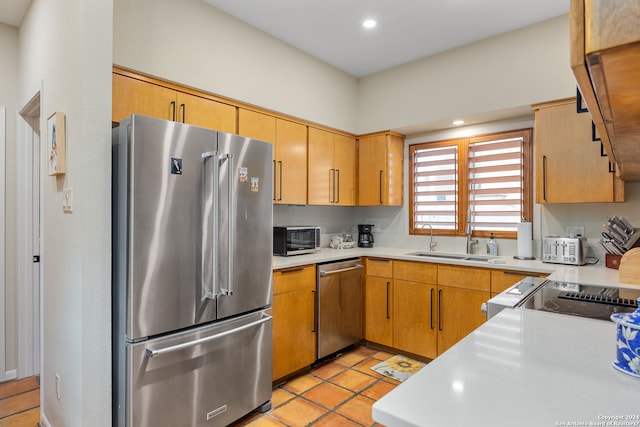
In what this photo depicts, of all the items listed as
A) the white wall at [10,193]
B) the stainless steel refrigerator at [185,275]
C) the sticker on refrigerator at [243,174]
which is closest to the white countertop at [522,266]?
the stainless steel refrigerator at [185,275]

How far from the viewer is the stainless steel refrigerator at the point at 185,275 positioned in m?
1.78

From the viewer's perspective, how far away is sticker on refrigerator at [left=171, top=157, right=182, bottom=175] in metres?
1.89

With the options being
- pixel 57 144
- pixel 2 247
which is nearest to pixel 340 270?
pixel 57 144

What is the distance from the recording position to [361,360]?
3.26 meters

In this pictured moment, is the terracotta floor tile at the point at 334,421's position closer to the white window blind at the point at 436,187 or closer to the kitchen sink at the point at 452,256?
the kitchen sink at the point at 452,256

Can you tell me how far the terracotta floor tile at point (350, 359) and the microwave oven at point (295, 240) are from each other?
100 centimetres

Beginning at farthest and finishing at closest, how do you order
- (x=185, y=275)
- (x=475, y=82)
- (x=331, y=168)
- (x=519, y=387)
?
(x=331, y=168), (x=475, y=82), (x=185, y=275), (x=519, y=387)

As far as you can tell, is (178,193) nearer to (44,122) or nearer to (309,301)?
(44,122)

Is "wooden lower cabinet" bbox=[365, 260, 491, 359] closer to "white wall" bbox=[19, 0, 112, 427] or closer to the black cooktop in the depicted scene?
the black cooktop

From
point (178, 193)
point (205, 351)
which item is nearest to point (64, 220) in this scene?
point (178, 193)

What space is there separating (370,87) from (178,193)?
8.86 feet

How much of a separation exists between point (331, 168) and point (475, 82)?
1.51m

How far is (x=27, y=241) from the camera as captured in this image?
2879 mm

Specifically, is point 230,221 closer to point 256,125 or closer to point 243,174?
point 243,174
